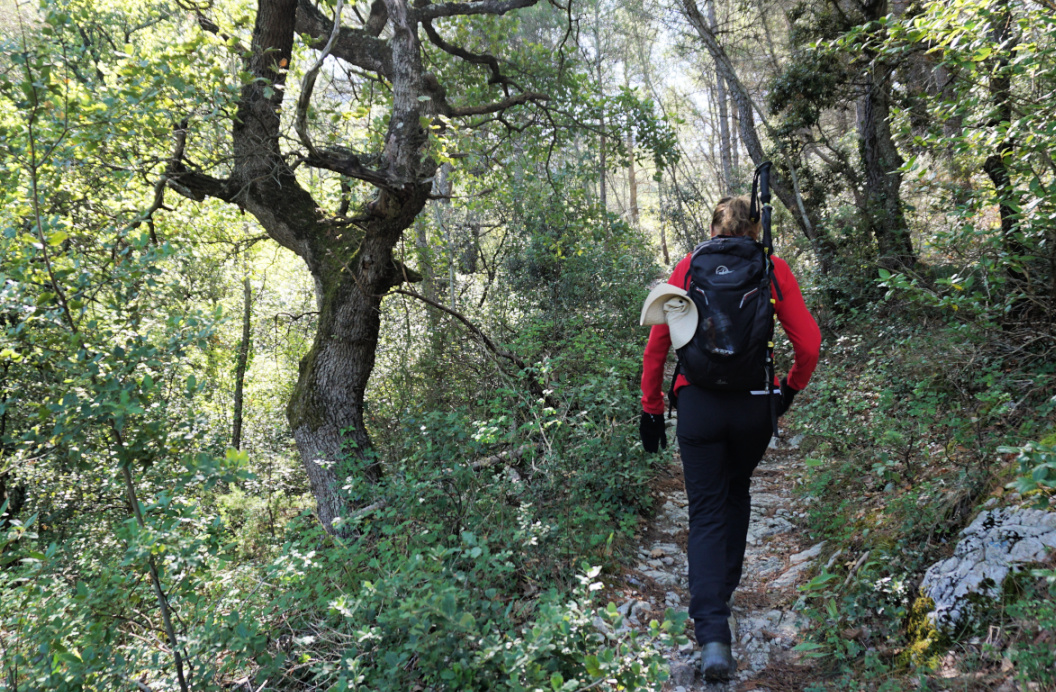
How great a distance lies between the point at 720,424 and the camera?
279cm

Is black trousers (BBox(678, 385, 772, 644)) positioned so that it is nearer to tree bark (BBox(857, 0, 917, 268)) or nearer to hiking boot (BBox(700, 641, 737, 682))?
hiking boot (BBox(700, 641, 737, 682))

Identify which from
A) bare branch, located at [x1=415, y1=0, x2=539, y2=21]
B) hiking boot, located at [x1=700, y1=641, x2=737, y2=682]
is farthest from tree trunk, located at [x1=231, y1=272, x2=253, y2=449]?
hiking boot, located at [x1=700, y1=641, x2=737, y2=682]

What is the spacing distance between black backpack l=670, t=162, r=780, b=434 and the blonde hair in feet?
0.57

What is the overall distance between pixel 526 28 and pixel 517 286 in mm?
13215

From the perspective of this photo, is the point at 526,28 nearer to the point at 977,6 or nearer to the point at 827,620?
the point at 977,6

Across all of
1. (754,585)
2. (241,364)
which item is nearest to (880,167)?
(754,585)

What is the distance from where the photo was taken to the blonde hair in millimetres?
2990

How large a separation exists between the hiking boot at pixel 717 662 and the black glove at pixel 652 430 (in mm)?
978

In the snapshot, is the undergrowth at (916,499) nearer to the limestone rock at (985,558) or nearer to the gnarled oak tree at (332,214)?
the limestone rock at (985,558)

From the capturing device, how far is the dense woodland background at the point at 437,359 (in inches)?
95.2

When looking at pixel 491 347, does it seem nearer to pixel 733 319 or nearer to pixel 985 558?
pixel 733 319

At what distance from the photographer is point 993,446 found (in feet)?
10.8

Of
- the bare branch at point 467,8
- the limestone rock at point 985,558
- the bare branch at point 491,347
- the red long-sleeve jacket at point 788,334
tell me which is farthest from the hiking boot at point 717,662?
the bare branch at point 467,8

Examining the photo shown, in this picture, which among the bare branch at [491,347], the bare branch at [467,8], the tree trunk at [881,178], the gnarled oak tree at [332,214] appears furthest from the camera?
the tree trunk at [881,178]
